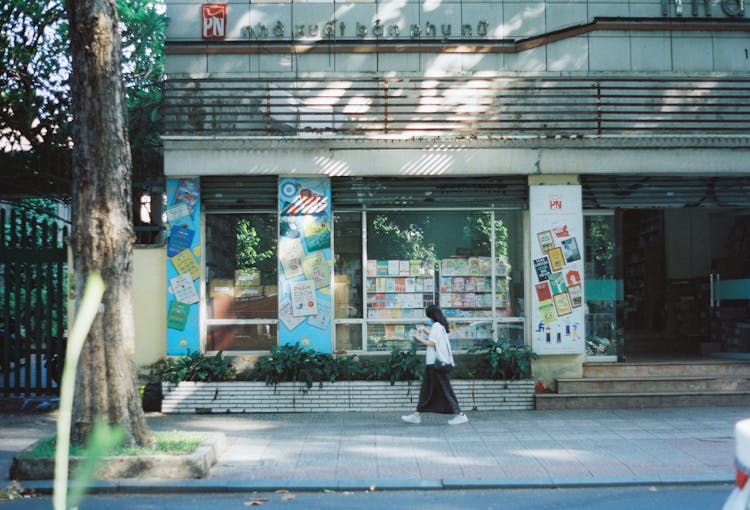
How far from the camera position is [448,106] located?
12.6m

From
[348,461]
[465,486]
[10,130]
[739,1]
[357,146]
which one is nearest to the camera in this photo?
[465,486]

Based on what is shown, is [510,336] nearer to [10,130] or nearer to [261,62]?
[261,62]

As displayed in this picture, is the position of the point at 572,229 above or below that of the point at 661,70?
below

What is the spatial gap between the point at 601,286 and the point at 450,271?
8.61 feet

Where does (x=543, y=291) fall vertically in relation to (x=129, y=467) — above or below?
above

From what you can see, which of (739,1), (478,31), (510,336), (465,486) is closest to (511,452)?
(465,486)

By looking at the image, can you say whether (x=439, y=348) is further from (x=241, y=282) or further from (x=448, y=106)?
(x=448, y=106)

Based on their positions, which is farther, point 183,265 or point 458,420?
point 183,265

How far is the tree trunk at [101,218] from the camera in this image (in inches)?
316

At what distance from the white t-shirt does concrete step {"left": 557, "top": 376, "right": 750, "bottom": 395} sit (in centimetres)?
257

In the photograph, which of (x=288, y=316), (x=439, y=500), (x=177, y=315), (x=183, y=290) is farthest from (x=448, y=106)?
(x=439, y=500)

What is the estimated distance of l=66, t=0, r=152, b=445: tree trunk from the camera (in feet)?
26.3

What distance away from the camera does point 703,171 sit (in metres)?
12.5

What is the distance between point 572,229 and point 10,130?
1050 centimetres
